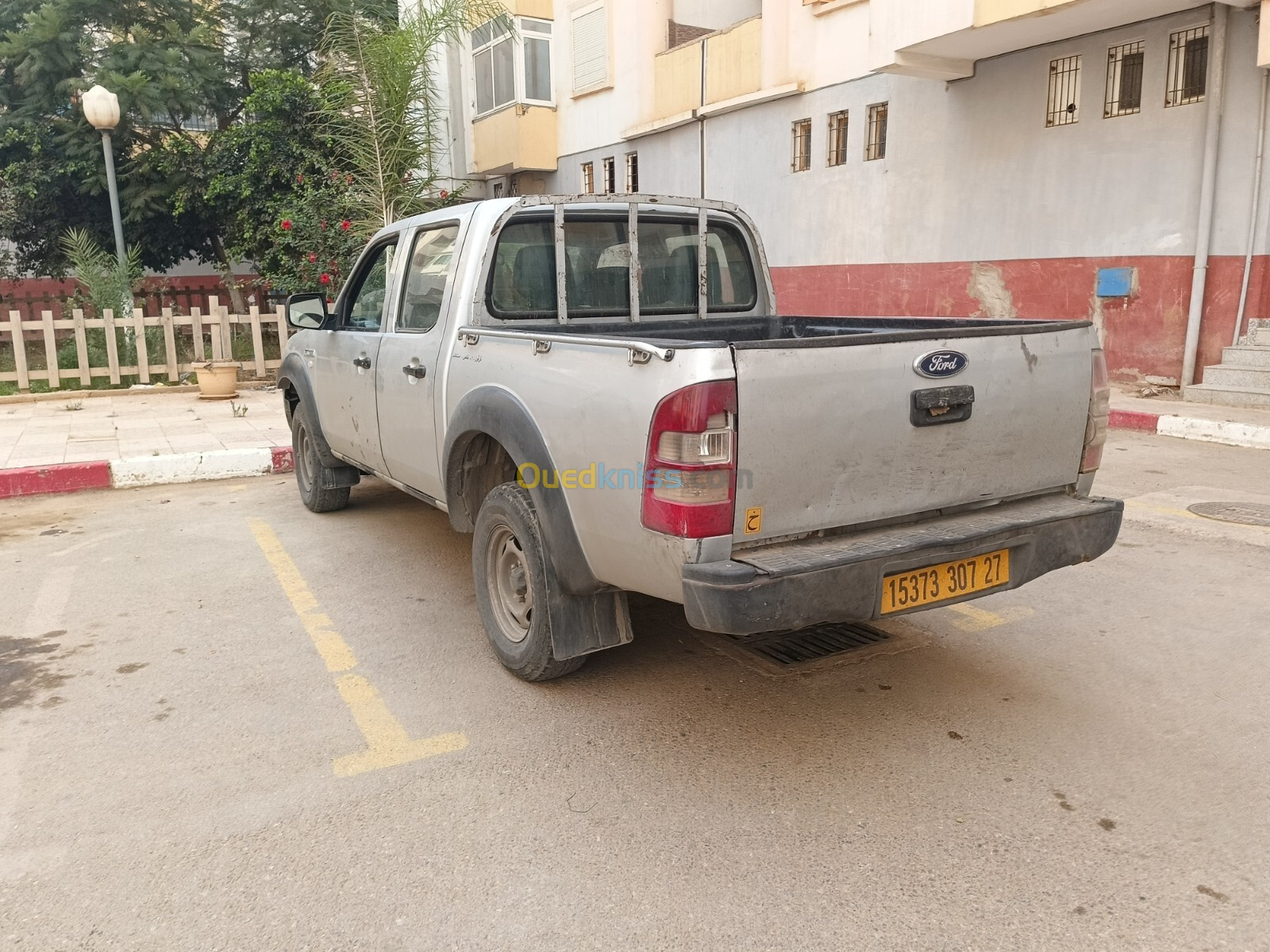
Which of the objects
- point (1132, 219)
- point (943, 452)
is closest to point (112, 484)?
point (943, 452)

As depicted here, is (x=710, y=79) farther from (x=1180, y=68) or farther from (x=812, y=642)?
(x=812, y=642)

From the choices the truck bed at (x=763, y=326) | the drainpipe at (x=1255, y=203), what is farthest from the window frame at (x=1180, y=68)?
the truck bed at (x=763, y=326)

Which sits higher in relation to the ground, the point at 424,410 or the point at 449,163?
the point at 449,163

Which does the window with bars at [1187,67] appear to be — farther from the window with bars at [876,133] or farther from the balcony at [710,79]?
the balcony at [710,79]

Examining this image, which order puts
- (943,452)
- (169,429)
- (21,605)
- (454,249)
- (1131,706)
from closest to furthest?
(943,452)
(1131,706)
(454,249)
(21,605)
(169,429)

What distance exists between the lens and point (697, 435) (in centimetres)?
274

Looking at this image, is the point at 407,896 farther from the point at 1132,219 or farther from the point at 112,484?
the point at 1132,219

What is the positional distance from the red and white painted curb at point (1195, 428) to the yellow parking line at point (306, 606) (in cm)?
810

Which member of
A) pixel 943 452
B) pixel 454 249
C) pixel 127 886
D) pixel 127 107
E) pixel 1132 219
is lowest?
pixel 127 886

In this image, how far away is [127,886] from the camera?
2531 mm

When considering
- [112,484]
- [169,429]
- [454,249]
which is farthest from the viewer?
[169,429]

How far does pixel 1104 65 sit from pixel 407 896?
12104 millimetres

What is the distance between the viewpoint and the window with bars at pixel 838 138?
14578 mm

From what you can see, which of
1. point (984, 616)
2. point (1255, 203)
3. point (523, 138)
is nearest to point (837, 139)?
point (1255, 203)
